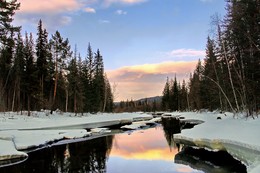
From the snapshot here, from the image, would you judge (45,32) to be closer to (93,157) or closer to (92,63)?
(92,63)

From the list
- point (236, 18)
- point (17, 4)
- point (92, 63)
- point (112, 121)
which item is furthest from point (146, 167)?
point (92, 63)

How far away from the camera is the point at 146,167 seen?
43.4 ft

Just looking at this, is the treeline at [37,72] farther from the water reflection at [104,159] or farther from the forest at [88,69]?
the water reflection at [104,159]

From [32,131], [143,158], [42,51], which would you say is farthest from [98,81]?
[143,158]

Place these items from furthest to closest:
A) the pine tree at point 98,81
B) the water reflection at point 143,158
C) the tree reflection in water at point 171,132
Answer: the pine tree at point 98,81 < the tree reflection in water at point 171,132 < the water reflection at point 143,158

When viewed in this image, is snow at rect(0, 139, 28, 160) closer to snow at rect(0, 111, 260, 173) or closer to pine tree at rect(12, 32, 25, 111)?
snow at rect(0, 111, 260, 173)

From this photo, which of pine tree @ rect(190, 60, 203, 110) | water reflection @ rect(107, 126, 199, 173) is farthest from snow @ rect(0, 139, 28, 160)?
pine tree @ rect(190, 60, 203, 110)

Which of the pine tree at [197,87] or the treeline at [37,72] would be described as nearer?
the treeline at [37,72]

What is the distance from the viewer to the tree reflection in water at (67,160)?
1224 centimetres

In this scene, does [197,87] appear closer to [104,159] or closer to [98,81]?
[98,81]

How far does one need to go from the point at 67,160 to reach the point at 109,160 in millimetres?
2207

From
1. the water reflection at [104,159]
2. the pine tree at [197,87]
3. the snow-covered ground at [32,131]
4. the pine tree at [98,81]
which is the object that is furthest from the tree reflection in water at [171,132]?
the pine tree at [197,87]

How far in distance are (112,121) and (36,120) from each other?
12643 millimetres

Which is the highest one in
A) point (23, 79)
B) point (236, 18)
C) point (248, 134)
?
point (236, 18)
